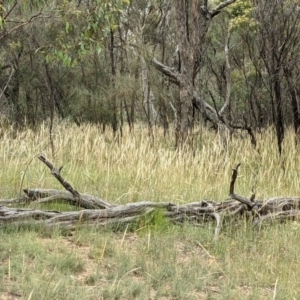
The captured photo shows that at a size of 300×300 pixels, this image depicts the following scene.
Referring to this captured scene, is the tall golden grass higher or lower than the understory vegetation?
higher

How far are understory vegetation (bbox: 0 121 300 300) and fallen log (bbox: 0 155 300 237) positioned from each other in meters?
0.09

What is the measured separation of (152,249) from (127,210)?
750 millimetres

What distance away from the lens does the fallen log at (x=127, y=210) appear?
4.55 metres

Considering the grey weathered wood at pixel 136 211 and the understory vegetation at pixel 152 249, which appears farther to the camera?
the grey weathered wood at pixel 136 211

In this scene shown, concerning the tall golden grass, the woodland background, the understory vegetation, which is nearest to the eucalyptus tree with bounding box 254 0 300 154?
the woodland background

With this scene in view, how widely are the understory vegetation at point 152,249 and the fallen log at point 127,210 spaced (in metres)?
0.09

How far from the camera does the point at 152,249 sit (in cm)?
413

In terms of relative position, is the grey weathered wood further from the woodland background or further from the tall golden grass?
the woodland background

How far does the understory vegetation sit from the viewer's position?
11.0 feet

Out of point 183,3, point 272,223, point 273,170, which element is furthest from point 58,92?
point 272,223

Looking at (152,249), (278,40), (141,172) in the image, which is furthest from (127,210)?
(278,40)

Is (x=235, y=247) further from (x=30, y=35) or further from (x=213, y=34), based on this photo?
(x=213, y=34)

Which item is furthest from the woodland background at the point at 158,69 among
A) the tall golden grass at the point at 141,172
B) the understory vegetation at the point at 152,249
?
the understory vegetation at the point at 152,249

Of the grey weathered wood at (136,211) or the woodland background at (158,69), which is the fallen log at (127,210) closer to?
the grey weathered wood at (136,211)
